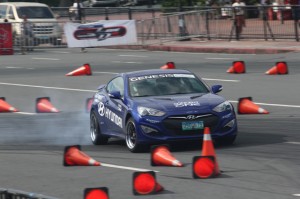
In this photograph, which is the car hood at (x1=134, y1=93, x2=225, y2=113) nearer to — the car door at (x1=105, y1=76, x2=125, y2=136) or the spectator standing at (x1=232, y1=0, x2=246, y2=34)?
the car door at (x1=105, y1=76, x2=125, y2=136)

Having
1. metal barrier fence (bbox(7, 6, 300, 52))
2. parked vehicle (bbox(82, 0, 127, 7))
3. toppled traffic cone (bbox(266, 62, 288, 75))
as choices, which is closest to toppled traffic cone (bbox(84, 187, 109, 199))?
toppled traffic cone (bbox(266, 62, 288, 75))

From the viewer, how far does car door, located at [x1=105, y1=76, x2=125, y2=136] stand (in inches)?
604

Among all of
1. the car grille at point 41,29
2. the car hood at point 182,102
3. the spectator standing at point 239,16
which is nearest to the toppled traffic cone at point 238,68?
the spectator standing at point 239,16

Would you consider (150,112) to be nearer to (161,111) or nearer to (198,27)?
(161,111)

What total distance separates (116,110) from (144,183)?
4.69 m

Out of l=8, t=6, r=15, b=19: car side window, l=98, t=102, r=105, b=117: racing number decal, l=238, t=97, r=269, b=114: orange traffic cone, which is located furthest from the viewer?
l=8, t=6, r=15, b=19: car side window

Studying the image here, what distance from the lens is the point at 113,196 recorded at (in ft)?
36.1

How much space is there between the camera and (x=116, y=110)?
15508 mm

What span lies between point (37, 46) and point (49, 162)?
26.4m

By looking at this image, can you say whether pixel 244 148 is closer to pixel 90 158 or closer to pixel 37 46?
pixel 90 158

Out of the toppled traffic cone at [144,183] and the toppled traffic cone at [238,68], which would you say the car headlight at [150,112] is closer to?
the toppled traffic cone at [144,183]

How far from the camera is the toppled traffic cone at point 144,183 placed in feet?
35.4

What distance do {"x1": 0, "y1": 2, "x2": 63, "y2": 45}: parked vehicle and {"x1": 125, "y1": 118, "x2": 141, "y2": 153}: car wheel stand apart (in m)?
25.2

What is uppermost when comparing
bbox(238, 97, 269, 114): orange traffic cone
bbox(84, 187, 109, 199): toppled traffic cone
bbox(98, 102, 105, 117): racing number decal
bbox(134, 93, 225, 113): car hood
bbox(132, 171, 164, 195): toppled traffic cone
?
bbox(84, 187, 109, 199): toppled traffic cone
